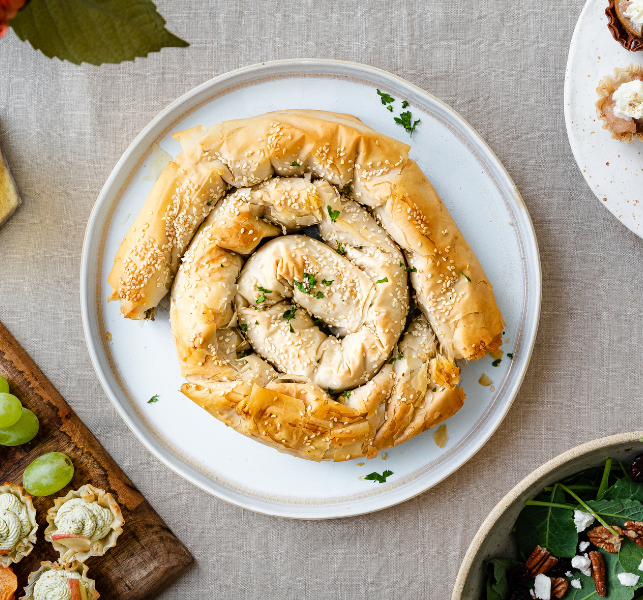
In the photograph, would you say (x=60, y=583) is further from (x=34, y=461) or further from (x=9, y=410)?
(x=9, y=410)

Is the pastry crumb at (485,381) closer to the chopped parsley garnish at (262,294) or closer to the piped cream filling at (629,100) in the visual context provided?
the chopped parsley garnish at (262,294)

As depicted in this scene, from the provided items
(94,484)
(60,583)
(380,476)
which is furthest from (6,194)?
(380,476)

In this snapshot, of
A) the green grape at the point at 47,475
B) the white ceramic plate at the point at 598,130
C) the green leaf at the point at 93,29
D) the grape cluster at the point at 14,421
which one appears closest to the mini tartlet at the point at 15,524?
the green grape at the point at 47,475

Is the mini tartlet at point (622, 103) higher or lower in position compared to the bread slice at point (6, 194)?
higher

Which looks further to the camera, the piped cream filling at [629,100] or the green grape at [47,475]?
the green grape at [47,475]

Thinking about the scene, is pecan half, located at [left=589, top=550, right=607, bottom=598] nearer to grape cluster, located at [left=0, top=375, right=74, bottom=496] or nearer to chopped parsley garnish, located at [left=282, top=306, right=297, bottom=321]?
chopped parsley garnish, located at [left=282, top=306, right=297, bottom=321]

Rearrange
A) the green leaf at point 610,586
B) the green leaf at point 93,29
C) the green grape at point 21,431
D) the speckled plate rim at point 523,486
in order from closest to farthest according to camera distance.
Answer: the green leaf at point 93,29 → the speckled plate rim at point 523,486 → the green leaf at point 610,586 → the green grape at point 21,431

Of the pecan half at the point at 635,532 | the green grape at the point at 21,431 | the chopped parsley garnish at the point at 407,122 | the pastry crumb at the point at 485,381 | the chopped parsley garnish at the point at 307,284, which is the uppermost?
the chopped parsley garnish at the point at 407,122

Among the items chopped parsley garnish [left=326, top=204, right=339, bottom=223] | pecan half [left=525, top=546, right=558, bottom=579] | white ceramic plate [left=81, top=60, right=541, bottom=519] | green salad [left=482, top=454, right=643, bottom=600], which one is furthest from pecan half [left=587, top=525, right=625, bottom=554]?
chopped parsley garnish [left=326, top=204, right=339, bottom=223]
